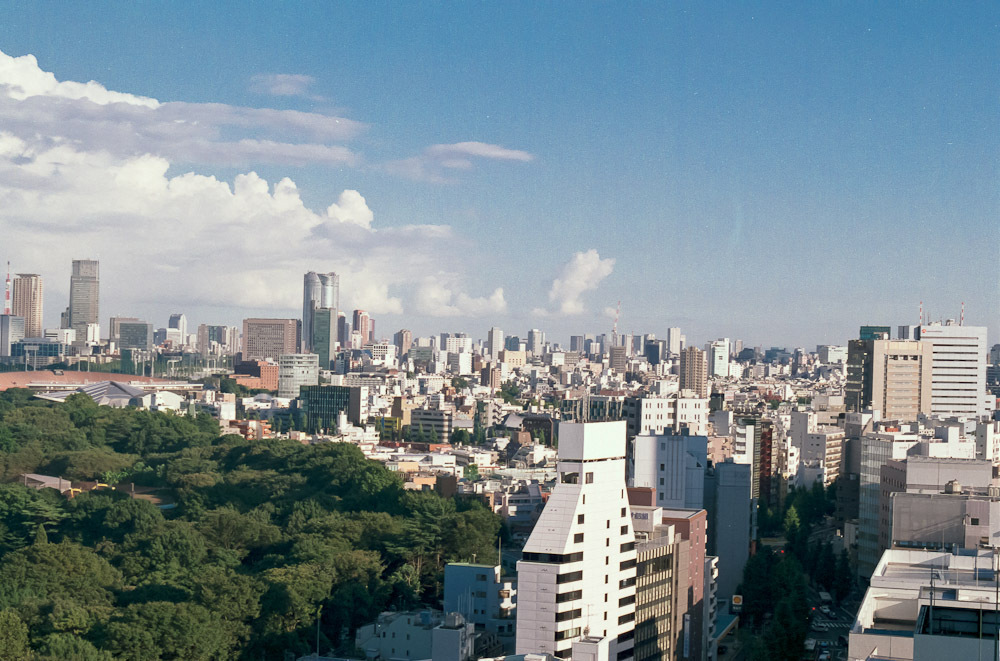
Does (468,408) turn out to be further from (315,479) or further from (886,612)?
(886,612)

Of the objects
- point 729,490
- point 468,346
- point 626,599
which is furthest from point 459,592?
point 468,346

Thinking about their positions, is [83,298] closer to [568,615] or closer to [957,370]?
[957,370]

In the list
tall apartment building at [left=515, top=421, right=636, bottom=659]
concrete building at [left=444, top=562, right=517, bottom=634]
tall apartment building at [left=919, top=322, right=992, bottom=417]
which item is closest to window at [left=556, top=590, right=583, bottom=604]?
tall apartment building at [left=515, top=421, right=636, bottom=659]

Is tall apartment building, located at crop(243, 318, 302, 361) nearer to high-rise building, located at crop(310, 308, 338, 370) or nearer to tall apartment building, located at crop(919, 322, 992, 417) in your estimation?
high-rise building, located at crop(310, 308, 338, 370)

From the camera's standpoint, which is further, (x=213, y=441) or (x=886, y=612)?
(x=213, y=441)

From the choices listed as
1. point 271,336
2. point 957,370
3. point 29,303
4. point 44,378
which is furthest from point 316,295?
point 957,370

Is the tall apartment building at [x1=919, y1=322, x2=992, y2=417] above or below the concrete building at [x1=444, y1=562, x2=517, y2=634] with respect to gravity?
above

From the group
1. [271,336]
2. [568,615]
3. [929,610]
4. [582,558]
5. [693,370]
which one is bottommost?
[568,615]
